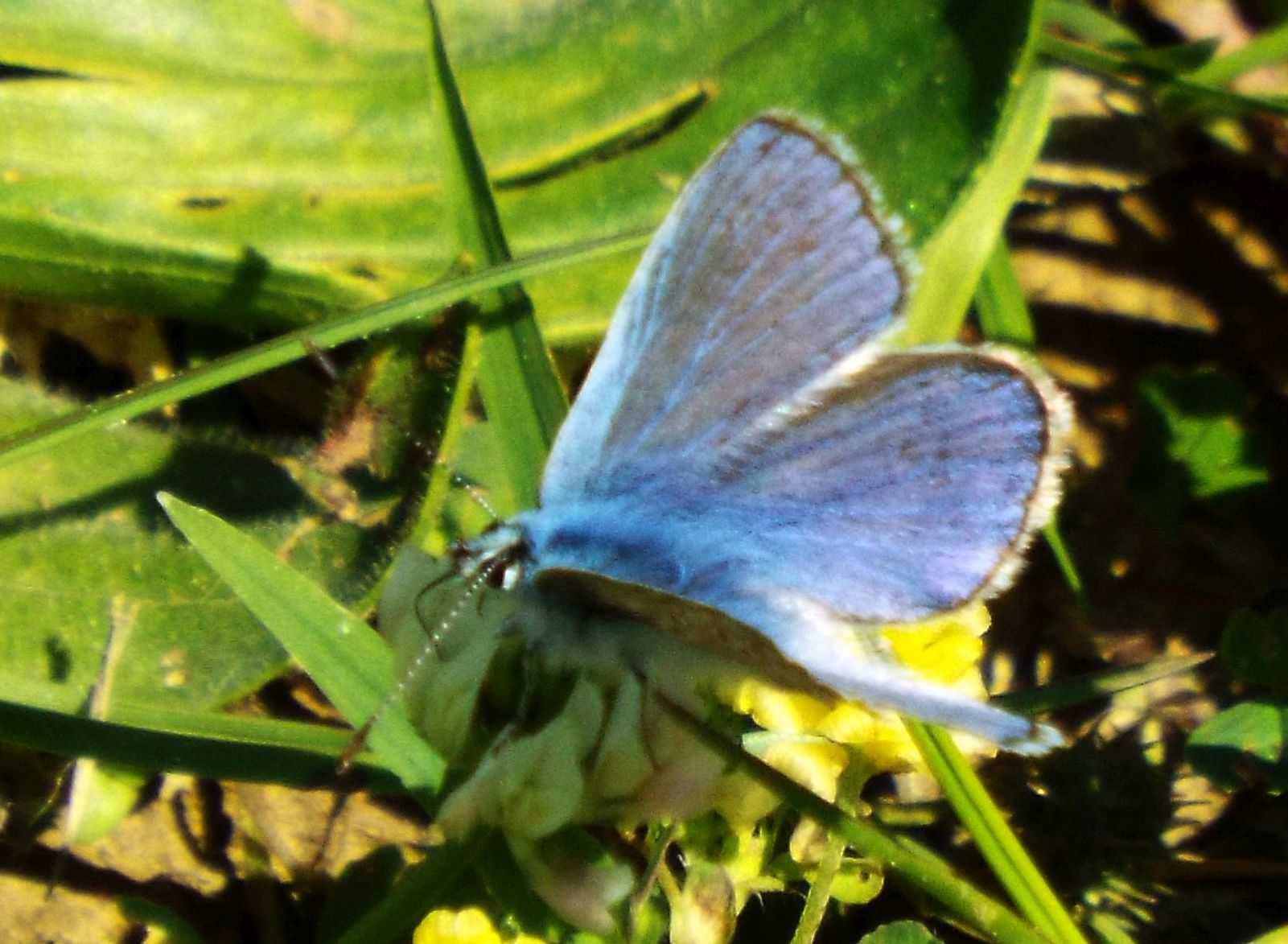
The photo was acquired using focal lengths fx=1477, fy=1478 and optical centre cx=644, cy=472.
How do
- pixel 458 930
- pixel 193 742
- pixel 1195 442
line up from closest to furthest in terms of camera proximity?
pixel 458 930 → pixel 193 742 → pixel 1195 442

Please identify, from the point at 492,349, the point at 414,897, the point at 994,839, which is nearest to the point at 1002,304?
Answer: the point at 492,349

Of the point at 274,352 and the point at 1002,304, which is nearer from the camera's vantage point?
the point at 274,352

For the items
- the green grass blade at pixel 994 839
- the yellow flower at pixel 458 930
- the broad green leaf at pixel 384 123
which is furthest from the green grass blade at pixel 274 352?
the green grass blade at pixel 994 839

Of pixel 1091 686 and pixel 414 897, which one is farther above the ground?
pixel 1091 686

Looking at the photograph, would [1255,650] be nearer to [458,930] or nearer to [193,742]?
[458,930]

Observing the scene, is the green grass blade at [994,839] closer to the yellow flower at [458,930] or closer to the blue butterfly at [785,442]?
the blue butterfly at [785,442]

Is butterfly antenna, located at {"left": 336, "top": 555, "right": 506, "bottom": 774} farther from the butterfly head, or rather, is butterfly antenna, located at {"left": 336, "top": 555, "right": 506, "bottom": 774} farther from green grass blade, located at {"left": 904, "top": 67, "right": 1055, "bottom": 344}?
green grass blade, located at {"left": 904, "top": 67, "right": 1055, "bottom": 344}

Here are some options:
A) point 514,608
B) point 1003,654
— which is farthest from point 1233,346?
point 514,608
